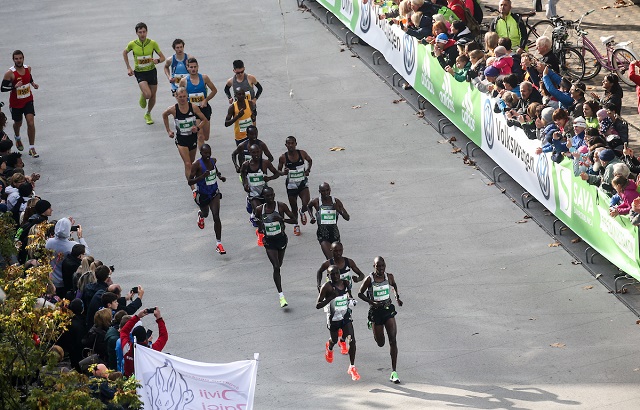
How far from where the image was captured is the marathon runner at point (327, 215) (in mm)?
17484

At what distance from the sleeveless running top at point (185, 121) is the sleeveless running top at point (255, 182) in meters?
1.89

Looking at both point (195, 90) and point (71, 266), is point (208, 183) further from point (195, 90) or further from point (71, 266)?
point (195, 90)

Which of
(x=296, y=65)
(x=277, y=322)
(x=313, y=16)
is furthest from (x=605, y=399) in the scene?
(x=313, y=16)

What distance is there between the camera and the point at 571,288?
56.7 ft

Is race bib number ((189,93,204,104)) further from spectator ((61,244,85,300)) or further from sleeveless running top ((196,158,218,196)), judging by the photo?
spectator ((61,244,85,300))

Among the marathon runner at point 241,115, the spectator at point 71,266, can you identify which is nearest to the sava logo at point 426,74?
the marathon runner at point 241,115

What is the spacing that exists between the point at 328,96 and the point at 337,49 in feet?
8.51

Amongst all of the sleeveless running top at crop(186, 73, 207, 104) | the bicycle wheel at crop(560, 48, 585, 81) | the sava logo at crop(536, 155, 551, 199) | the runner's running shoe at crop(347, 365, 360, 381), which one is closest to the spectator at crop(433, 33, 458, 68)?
the bicycle wheel at crop(560, 48, 585, 81)

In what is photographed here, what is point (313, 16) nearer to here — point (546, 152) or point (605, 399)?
point (546, 152)

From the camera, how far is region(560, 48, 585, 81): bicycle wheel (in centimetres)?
2286

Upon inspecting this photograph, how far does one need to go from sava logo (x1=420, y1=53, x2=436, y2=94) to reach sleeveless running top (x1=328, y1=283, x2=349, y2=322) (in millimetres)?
8107

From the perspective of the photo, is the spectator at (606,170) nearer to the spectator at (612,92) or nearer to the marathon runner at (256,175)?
the spectator at (612,92)

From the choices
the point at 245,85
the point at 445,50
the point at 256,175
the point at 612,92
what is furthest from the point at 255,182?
the point at 612,92

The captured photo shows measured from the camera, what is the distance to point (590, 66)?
918 inches
